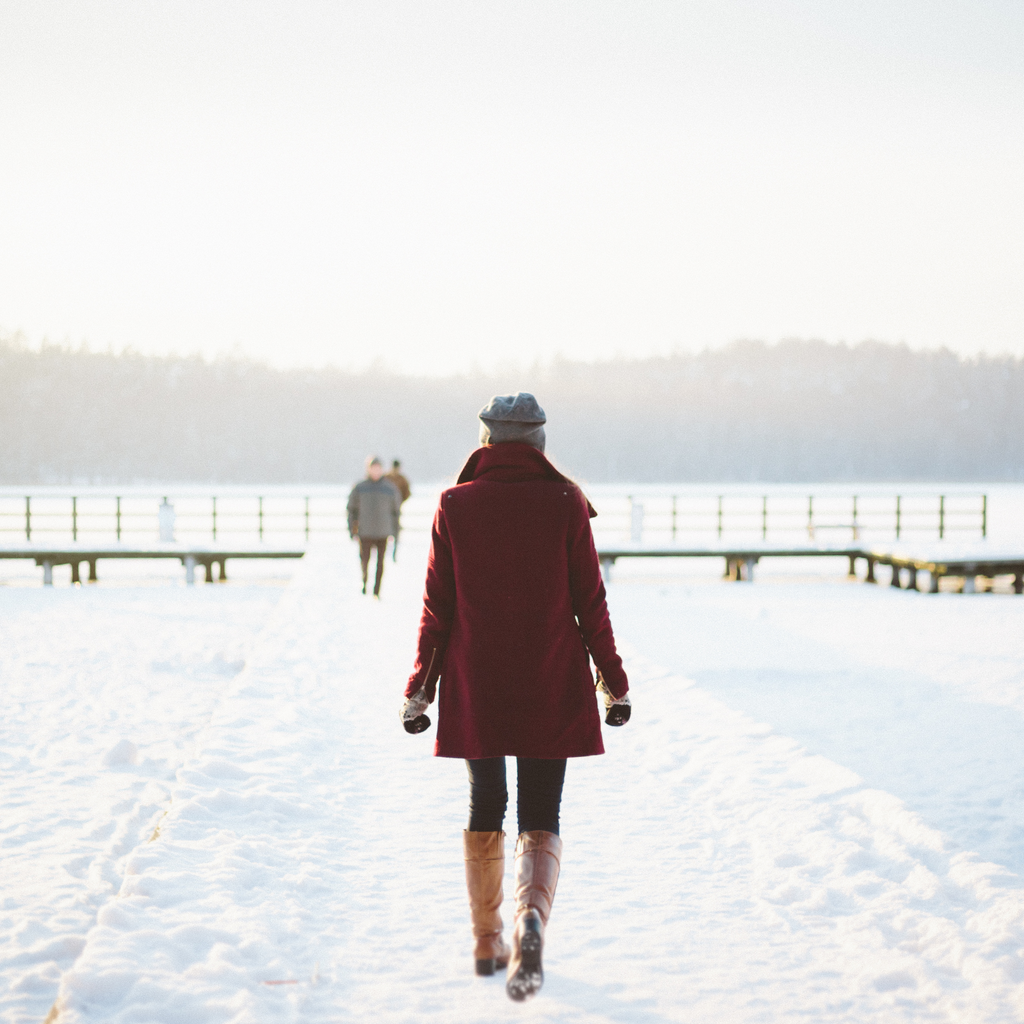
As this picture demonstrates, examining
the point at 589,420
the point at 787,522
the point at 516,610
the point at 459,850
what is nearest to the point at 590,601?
the point at 516,610

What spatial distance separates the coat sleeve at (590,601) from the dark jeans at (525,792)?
1.00ft

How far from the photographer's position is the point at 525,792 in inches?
112

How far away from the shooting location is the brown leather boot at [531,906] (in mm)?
2551

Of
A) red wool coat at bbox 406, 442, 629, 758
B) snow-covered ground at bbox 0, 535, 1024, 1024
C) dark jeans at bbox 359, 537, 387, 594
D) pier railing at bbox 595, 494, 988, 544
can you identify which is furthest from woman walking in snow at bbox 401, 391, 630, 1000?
pier railing at bbox 595, 494, 988, 544

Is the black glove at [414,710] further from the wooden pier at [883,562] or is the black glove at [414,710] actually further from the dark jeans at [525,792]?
the wooden pier at [883,562]

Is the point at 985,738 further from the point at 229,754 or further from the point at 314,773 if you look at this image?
the point at 229,754

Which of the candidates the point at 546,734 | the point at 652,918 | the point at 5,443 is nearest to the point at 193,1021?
the point at 546,734

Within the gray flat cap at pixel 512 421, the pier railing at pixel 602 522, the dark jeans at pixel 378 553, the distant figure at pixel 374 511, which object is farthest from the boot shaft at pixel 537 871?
the pier railing at pixel 602 522

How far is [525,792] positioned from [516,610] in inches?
20.9

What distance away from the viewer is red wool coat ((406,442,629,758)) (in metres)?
2.72

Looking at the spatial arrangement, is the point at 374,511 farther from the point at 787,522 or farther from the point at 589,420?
the point at 589,420

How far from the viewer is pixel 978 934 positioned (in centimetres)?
318

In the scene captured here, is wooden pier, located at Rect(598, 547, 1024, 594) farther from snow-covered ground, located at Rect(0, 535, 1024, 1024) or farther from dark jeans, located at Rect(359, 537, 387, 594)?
snow-covered ground, located at Rect(0, 535, 1024, 1024)

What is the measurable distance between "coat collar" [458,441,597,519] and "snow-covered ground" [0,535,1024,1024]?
1.39 metres
